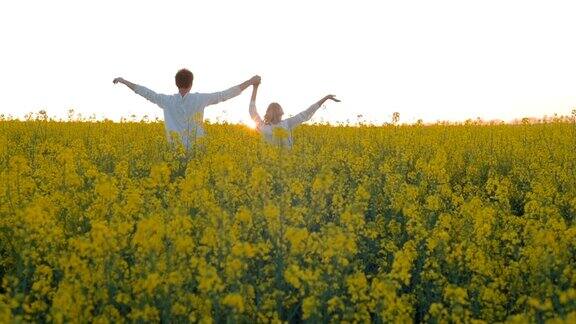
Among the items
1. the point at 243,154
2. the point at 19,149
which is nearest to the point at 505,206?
the point at 243,154

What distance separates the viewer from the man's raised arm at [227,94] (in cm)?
892

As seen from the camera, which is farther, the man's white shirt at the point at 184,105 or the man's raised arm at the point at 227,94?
the man's white shirt at the point at 184,105

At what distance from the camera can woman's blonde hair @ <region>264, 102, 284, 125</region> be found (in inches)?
378

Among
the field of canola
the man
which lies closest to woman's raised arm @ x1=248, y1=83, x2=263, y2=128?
the man

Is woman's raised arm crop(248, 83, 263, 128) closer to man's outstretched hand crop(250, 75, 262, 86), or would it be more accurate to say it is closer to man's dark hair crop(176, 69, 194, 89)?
man's outstretched hand crop(250, 75, 262, 86)

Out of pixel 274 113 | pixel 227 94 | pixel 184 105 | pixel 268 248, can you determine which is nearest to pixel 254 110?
pixel 274 113

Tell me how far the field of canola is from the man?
40cm

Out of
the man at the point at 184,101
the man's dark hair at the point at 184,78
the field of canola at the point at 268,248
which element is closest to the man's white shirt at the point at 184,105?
the man at the point at 184,101

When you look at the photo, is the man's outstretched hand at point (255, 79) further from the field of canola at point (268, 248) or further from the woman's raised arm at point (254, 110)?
the field of canola at point (268, 248)

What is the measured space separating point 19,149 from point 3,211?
15.8 ft

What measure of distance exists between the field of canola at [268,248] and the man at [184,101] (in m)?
0.40

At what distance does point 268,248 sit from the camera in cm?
468

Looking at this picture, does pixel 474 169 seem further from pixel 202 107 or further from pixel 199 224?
pixel 199 224

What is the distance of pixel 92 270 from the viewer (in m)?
3.99
